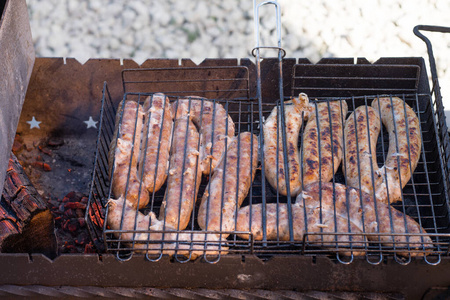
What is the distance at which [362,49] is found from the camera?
24.3 ft

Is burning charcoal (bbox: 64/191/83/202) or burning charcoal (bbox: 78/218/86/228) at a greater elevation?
burning charcoal (bbox: 64/191/83/202)

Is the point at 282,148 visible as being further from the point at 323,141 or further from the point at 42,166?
the point at 42,166

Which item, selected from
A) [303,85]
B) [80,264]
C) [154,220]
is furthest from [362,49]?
[80,264]

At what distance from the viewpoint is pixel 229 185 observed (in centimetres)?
420

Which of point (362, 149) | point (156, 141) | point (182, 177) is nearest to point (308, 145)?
point (362, 149)

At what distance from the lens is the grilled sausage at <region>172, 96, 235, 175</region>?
442cm

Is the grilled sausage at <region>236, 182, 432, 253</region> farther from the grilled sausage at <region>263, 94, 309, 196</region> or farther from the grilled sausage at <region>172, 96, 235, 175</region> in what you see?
the grilled sausage at <region>172, 96, 235, 175</region>

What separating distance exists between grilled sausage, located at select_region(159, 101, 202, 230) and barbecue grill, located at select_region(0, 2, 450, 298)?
19 centimetres

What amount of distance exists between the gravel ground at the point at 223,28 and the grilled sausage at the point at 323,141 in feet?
8.55

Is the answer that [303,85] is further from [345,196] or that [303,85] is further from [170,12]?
[170,12]

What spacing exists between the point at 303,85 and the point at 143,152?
1.78 meters

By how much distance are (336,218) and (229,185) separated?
2.80 feet

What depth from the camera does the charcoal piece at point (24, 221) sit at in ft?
13.5

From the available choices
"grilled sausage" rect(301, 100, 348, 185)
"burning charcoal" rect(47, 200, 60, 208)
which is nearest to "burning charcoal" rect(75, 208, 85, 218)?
"burning charcoal" rect(47, 200, 60, 208)
